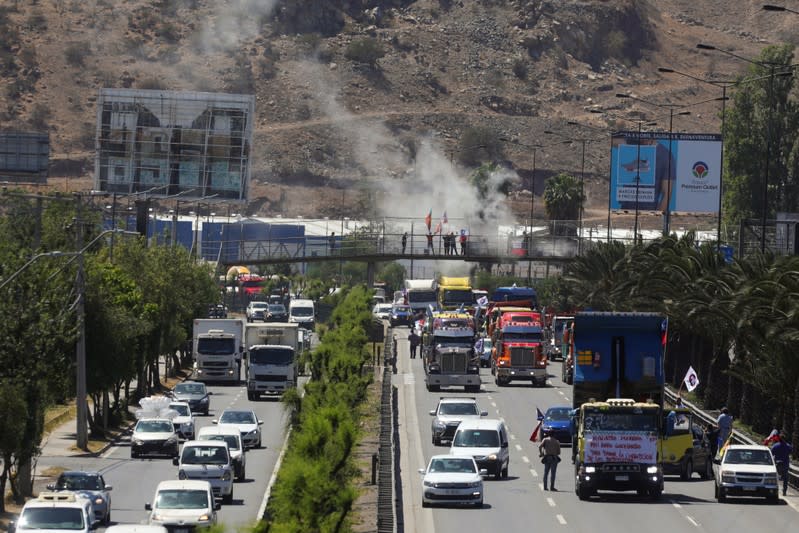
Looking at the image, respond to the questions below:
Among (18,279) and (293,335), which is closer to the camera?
(18,279)

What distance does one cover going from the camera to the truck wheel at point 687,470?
151ft

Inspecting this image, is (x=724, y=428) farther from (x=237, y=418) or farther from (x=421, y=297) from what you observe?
(x=421, y=297)

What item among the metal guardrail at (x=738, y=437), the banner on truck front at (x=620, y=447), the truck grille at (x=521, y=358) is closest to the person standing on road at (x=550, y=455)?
the banner on truck front at (x=620, y=447)

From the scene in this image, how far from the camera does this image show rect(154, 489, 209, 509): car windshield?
3456 centimetres

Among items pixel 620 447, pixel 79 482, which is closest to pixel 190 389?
pixel 79 482

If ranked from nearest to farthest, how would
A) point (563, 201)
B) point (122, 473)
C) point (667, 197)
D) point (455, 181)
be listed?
1. point (122, 473)
2. point (667, 197)
3. point (563, 201)
4. point (455, 181)

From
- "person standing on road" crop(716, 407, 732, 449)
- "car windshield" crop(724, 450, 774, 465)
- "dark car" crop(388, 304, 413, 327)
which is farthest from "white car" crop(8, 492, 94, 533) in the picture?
"dark car" crop(388, 304, 413, 327)

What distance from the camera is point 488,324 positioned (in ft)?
316

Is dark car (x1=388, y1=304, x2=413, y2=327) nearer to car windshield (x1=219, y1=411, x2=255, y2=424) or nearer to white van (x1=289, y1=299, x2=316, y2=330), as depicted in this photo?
white van (x1=289, y1=299, x2=316, y2=330)

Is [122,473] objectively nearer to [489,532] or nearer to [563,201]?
[489,532]

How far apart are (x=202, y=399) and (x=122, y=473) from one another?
16.9 m

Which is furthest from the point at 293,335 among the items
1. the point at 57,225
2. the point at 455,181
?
the point at 455,181

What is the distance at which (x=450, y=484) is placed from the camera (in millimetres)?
39750

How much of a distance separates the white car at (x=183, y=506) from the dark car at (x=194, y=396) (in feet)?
97.9
